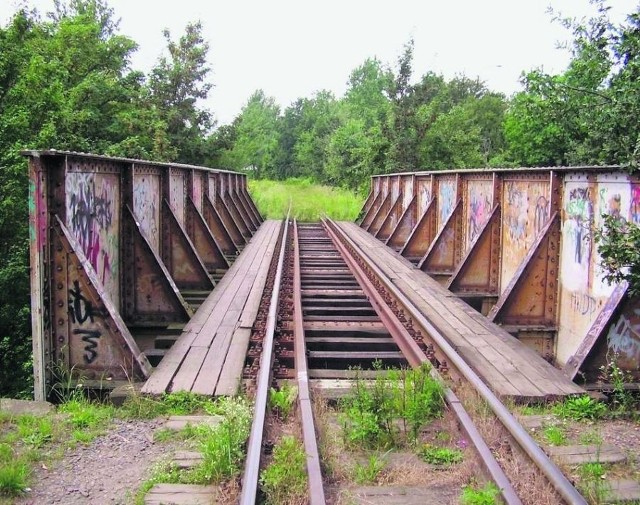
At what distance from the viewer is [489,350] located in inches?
257

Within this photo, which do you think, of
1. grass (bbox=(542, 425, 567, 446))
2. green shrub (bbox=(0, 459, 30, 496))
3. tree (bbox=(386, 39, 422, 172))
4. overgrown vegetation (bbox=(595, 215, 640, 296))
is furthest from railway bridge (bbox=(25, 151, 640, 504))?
tree (bbox=(386, 39, 422, 172))

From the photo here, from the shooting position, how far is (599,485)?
3.73 meters

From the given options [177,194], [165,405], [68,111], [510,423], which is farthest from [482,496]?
[68,111]

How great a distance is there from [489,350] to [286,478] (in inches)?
137

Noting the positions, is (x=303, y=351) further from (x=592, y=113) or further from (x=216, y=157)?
(x=216, y=157)

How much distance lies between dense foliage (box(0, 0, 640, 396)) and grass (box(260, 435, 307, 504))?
301 centimetres

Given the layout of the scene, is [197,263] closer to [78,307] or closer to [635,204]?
[78,307]

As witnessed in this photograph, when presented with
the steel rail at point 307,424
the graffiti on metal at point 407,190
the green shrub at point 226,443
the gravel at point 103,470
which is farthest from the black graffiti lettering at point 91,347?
the graffiti on metal at point 407,190

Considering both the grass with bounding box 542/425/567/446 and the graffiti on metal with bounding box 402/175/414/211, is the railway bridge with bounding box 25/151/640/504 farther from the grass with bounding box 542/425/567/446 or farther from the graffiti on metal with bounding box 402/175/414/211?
the graffiti on metal with bounding box 402/175/414/211

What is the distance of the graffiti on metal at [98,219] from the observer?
5820 millimetres

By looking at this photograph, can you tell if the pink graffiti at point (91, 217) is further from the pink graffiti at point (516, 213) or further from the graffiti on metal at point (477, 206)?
the graffiti on metal at point (477, 206)

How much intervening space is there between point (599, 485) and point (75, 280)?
13.8ft

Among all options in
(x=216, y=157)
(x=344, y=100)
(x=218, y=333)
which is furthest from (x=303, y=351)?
(x=344, y=100)

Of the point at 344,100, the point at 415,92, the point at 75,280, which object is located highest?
the point at 344,100
